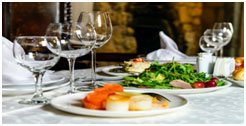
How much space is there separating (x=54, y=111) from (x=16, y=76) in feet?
1.25

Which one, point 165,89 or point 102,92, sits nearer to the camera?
point 102,92

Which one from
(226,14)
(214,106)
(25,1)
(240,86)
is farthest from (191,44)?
(214,106)

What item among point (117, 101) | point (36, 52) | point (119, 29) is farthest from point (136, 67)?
point (119, 29)

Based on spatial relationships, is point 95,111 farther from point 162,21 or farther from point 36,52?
point 162,21

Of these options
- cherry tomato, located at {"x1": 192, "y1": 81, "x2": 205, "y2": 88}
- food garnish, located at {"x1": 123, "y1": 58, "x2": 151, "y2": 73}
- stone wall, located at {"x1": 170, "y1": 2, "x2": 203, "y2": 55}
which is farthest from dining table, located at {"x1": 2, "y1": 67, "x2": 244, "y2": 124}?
stone wall, located at {"x1": 170, "y1": 2, "x2": 203, "y2": 55}

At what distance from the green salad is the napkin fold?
325mm

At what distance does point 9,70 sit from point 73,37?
250 mm

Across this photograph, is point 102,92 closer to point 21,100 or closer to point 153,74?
point 21,100

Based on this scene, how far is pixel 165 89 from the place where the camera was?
1.18m

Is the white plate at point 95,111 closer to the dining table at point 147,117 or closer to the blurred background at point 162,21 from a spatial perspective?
the dining table at point 147,117

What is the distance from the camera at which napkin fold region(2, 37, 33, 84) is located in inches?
47.5

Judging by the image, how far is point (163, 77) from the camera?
4.49ft

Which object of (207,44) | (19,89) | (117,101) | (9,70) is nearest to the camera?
(117,101)

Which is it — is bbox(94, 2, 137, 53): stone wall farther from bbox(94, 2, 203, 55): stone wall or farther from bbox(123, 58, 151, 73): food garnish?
bbox(123, 58, 151, 73): food garnish
